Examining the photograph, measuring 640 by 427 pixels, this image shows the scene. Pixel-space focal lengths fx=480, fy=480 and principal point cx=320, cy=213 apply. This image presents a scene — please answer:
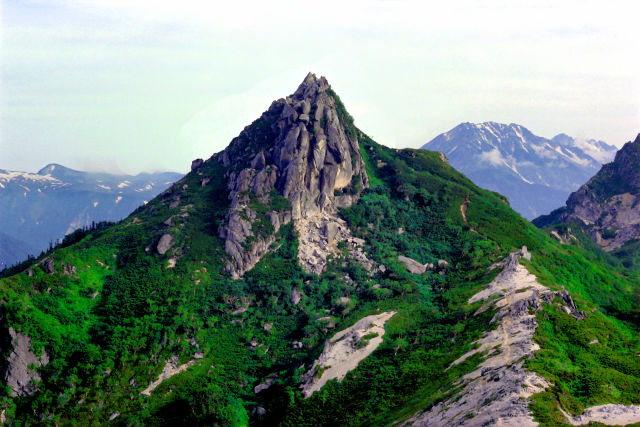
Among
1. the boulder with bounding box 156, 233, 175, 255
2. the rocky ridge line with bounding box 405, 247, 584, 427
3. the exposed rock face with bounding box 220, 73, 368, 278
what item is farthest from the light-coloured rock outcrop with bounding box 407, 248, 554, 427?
the boulder with bounding box 156, 233, 175, 255

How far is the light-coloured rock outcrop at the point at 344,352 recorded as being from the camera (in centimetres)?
10394

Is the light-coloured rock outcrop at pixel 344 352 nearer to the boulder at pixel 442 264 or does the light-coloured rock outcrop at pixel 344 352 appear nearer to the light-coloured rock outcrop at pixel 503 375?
the light-coloured rock outcrop at pixel 503 375

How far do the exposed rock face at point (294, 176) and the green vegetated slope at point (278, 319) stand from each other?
4.77 meters

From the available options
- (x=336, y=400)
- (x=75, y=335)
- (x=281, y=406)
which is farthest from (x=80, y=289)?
(x=336, y=400)

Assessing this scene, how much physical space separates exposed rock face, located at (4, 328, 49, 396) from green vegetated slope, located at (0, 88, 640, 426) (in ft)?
5.38

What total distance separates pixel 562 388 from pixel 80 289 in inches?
4432

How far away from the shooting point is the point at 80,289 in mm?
124938

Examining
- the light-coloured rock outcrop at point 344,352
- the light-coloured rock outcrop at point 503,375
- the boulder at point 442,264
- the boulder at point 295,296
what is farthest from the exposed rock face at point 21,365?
the boulder at point 442,264

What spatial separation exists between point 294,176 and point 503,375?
102 meters

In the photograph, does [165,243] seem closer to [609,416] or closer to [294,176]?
[294,176]

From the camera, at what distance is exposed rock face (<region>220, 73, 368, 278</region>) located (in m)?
148

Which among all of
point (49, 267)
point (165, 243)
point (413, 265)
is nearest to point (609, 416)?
point (413, 265)

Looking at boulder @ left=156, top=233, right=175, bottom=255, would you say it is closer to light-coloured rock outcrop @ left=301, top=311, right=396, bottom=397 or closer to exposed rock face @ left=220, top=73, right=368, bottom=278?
exposed rock face @ left=220, top=73, right=368, bottom=278

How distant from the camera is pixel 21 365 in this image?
10425 centimetres
